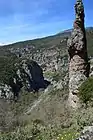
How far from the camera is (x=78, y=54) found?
28.7m

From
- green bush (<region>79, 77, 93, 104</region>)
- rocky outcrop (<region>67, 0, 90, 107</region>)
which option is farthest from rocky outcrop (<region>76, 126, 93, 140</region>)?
rocky outcrop (<region>67, 0, 90, 107</region>)

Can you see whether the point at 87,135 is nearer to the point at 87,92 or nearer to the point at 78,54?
the point at 87,92

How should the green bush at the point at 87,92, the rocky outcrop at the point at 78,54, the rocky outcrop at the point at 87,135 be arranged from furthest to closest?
1. the rocky outcrop at the point at 78,54
2. the green bush at the point at 87,92
3. the rocky outcrop at the point at 87,135

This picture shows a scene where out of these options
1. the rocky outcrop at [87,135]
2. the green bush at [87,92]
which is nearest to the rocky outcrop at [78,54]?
the green bush at [87,92]

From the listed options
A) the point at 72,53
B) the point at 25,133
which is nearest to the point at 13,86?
the point at 72,53

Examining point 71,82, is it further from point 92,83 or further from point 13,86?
point 13,86

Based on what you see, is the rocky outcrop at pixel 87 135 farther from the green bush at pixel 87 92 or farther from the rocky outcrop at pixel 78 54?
the rocky outcrop at pixel 78 54

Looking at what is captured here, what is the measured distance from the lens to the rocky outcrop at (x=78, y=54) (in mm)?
28406

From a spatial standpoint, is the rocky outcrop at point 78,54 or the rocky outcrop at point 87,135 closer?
the rocky outcrop at point 87,135

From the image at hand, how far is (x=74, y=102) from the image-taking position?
90.1 ft

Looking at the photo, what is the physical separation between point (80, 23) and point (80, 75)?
14.7 feet

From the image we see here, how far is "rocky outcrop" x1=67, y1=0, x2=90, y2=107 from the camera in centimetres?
2841

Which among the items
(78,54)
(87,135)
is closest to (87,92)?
(78,54)

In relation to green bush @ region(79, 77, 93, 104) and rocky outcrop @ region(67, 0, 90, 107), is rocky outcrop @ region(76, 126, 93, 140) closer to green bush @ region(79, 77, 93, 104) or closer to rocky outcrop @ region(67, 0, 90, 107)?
green bush @ region(79, 77, 93, 104)
